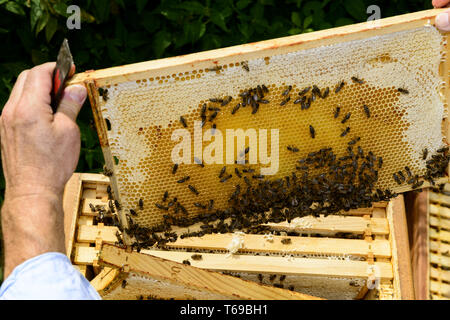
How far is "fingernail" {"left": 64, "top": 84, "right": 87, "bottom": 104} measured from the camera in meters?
2.76

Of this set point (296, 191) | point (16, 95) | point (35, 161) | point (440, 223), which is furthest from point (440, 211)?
point (16, 95)

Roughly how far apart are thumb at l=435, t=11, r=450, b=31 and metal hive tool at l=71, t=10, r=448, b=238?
0.04 m

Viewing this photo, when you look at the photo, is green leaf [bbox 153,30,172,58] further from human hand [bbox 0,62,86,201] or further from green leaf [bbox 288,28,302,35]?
human hand [bbox 0,62,86,201]

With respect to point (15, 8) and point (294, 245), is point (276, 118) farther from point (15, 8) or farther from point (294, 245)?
point (15, 8)

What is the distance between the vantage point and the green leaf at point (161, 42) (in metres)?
4.59

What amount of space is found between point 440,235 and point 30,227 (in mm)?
3696

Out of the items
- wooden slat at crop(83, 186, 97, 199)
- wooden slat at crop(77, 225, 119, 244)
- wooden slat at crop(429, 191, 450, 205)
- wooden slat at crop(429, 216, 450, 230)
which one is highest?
wooden slat at crop(429, 191, 450, 205)

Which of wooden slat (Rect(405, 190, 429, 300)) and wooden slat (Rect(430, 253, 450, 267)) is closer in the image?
wooden slat (Rect(405, 190, 429, 300))

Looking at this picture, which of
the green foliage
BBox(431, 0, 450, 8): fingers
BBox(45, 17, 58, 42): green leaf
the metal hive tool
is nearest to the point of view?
the metal hive tool

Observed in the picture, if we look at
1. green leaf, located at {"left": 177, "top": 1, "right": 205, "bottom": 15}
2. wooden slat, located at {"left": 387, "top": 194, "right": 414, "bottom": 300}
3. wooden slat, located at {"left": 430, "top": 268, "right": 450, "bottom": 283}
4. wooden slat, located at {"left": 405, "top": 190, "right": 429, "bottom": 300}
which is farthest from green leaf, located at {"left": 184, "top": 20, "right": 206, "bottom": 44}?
wooden slat, located at {"left": 430, "top": 268, "right": 450, "bottom": 283}

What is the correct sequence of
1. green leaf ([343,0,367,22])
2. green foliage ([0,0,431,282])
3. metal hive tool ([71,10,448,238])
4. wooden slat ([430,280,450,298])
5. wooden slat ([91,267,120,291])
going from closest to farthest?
metal hive tool ([71,10,448,238]) < wooden slat ([91,267,120,291]) < wooden slat ([430,280,450,298]) < green foliage ([0,0,431,282]) < green leaf ([343,0,367,22])

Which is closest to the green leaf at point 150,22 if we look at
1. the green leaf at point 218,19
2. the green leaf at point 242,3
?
the green leaf at point 218,19

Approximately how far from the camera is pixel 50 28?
418cm

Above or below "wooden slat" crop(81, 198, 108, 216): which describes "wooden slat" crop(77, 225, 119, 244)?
below
